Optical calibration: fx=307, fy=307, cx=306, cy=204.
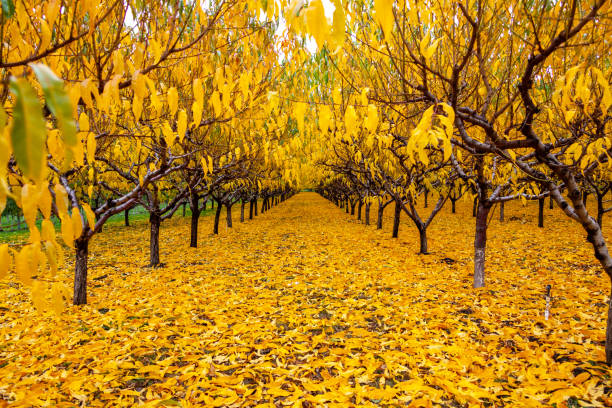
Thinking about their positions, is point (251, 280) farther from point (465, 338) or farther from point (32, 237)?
point (32, 237)

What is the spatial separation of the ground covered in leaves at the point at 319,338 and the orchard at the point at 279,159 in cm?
3

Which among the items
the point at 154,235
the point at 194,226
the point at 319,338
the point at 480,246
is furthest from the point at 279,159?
the point at 194,226

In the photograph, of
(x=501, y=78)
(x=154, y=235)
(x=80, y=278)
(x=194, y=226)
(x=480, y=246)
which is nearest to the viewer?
(x=501, y=78)

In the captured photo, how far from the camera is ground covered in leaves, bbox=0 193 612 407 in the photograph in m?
3.26

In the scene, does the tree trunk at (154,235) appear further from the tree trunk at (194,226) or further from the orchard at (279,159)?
the tree trunk at (194,226)

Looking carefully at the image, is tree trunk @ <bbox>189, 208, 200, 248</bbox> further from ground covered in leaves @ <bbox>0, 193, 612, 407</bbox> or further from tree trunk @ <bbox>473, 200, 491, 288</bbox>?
tree trunk @ <bbox>473, 200, 491, 288</bbox>

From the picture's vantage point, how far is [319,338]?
4.53 meters

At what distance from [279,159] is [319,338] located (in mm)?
3426

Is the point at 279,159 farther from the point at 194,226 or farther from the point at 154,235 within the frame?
the point at 194,226

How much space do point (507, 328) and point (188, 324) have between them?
16.2 ft

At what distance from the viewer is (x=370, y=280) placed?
24.1 feet

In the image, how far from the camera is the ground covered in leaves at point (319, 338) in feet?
10.7

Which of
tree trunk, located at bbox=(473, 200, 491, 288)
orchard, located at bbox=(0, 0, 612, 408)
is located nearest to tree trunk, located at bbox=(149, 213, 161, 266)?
orchard, located at bbox=(0, 0, 612, 408)

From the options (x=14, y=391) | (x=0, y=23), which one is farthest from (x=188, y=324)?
(x=0, y=23)
